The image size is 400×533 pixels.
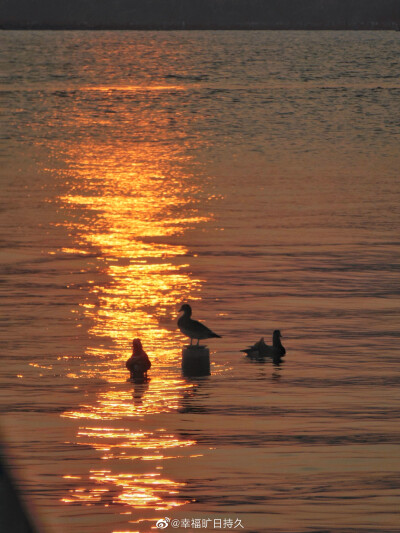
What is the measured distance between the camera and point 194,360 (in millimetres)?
17453

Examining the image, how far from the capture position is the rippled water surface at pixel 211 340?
13.1 m

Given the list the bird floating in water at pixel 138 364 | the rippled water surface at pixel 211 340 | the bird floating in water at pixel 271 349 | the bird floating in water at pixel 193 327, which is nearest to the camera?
the rippled water surface at pixel 211 340

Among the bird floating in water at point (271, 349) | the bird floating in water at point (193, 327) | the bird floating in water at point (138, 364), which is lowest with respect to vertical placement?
the bird floating in water at point (138, 364)

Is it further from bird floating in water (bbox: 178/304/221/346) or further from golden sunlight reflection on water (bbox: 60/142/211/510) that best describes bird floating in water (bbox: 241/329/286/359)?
golden sunlight reflection on water (bbox: 60/142/211/510)

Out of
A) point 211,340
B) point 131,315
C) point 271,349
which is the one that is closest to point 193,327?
point 271,349

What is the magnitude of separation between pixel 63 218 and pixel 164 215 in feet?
7.92

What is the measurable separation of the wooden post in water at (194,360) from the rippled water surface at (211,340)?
7.6 inches

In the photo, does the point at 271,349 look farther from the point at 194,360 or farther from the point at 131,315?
the point at 131,315

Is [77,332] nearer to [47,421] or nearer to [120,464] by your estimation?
[47,421]

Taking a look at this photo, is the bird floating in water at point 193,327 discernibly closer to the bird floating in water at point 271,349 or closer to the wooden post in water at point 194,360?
the bird floating in water at point 271,349

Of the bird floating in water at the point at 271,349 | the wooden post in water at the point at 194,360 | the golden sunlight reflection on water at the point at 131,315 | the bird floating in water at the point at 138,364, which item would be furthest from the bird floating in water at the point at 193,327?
the bird floating in water at the point at 138,364

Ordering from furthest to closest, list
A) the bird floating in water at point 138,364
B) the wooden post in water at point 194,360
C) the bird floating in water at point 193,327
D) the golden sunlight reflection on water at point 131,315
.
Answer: the bird floating in water at point 193,327 → the wooden post in water at point 194,360 → the bird floating in water at point 138,364 → the golden sunlight reflection on water at point 131,315

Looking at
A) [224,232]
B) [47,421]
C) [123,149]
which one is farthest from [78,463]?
[123,149]

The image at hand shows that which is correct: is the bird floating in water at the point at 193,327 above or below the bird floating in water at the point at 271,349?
above
